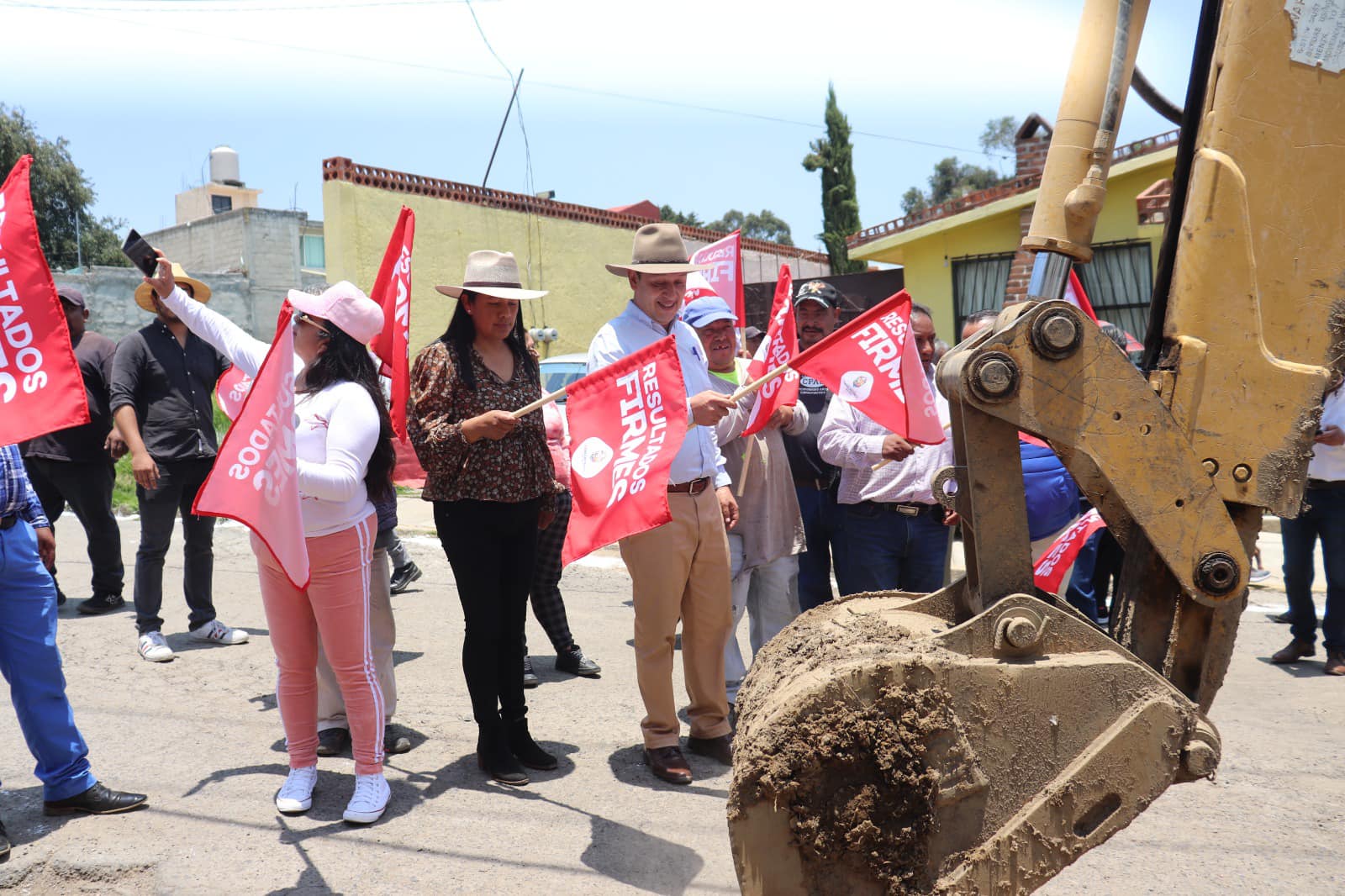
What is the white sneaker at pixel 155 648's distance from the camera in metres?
6.33

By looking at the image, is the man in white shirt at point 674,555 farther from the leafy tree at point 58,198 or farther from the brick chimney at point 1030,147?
the leafy tree at point 58,198

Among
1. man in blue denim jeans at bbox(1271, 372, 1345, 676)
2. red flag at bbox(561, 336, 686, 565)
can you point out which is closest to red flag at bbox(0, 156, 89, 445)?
red flag at bbox(561, 336, 686, 565)

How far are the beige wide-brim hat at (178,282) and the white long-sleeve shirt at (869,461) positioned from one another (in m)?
3.02

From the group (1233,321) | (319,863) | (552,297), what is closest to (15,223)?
(319,863)

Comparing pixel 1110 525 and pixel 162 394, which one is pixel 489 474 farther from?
pixel 162 394

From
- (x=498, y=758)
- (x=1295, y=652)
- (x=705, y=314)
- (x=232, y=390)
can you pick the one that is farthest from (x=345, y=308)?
(x=1295, y=652)

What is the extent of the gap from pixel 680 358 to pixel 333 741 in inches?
92.6

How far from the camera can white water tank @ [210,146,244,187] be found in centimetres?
3469

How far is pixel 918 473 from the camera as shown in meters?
5.13

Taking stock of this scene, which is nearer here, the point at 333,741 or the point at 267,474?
the point at 267,474

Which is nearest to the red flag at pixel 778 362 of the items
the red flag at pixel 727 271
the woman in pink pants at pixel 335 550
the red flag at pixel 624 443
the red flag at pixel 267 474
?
the red flag at pixel 624 443

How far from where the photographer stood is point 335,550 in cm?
403

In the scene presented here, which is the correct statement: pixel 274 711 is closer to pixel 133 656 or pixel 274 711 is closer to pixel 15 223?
pixel 133 656

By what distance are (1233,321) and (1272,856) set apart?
2.21 meters
